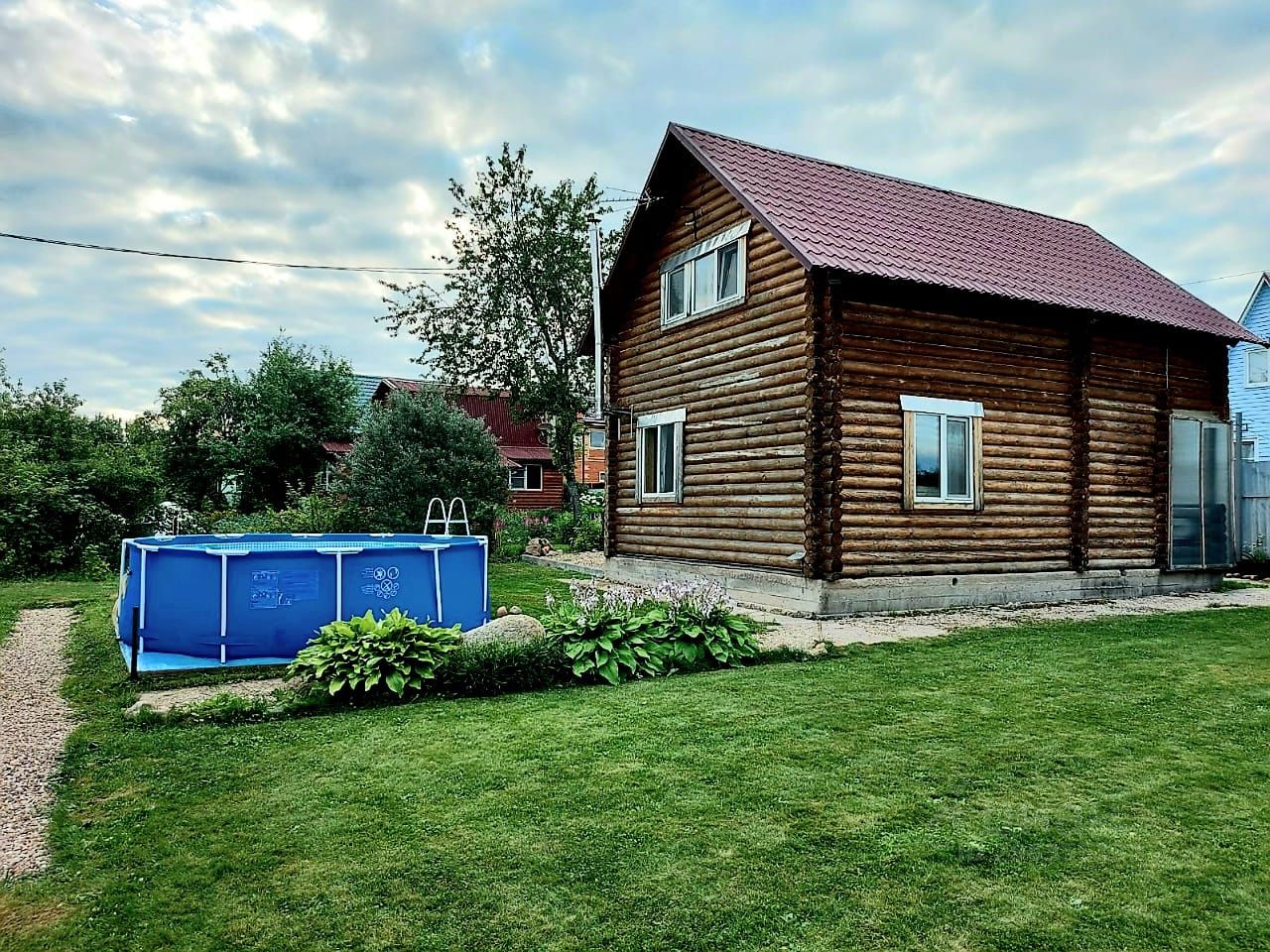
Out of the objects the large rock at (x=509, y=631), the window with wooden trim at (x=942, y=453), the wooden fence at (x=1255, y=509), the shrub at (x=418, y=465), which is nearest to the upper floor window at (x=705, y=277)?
the window with wooden trim at (x=942, y=453)

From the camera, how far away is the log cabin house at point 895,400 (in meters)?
11.1

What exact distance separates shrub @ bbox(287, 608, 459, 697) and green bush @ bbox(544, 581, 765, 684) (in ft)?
3.66

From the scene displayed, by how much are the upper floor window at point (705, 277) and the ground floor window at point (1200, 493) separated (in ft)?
25.7

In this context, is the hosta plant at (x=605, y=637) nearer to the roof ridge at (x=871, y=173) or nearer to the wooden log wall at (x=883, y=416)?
the wooden log wall at (x=883, y=416)

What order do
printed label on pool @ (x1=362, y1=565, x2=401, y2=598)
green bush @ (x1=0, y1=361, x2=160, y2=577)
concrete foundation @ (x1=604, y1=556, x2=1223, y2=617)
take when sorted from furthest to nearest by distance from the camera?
green bush @ (x1=0, y1=361, x2=160, y2=577)
concrete foundation @ (x1=604, y1=556, x2=1223, y2=617)
printed label on pool @ (x1=362, y1=565, x2=401, y2=598)

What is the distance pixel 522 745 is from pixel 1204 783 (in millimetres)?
3704

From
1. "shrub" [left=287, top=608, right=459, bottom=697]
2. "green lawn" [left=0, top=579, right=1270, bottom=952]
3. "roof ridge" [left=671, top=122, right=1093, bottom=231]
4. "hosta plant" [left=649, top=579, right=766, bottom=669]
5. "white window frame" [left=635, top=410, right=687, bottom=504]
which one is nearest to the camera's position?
"green lawn" [left=0, top=579, right=1270, bottom=952]

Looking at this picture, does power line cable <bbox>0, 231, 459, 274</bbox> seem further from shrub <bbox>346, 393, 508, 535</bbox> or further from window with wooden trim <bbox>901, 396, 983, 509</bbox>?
window with wooden trim <bbox>901, 396, 983, 509</bbox>

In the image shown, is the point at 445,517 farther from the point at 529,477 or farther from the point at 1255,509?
the point at 529,477

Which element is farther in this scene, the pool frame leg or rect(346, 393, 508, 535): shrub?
rect(346, 393, 508, 535): shrub

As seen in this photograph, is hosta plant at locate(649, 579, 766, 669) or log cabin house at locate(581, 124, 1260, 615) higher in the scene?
log cabin house at locate(581, 124, 1260, 615)

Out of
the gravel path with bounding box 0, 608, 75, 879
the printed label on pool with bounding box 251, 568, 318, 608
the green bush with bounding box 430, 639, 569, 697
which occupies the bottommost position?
the gravel path with bounding box 0, 608, 75, 879

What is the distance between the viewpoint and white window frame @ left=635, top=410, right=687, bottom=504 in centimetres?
1397

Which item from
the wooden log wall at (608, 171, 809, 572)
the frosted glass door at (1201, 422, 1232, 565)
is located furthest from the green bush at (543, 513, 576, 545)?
the frosted glass door at (1201, 422, 1232, 565)
